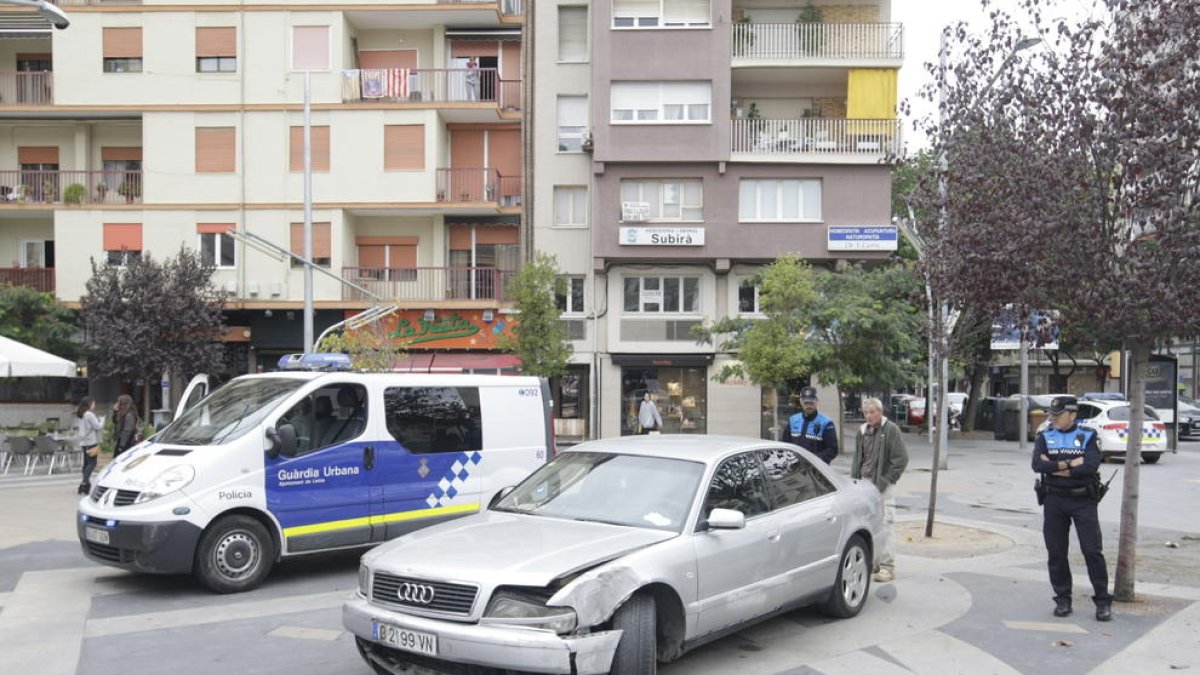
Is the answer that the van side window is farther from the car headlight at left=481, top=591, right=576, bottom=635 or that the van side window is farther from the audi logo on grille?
the car headlight at left=481, top=591, right=576, bottom=635

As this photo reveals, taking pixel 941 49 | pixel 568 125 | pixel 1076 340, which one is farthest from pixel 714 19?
pixel 1076 340

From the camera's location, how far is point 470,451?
10633mm

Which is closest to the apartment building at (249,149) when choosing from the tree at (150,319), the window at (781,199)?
the tree at (150,319)

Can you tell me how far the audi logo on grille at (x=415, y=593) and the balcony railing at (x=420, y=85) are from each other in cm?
2616

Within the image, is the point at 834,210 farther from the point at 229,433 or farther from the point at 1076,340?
the point at 229,433

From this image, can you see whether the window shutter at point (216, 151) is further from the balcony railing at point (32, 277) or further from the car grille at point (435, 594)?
the car grille at point (435, 594)

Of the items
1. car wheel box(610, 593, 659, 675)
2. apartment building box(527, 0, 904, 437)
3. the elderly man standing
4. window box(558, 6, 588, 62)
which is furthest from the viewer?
window box(558, 6, 588, 62)

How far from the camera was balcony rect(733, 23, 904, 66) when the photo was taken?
1182 inches

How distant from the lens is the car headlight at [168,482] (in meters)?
8.60

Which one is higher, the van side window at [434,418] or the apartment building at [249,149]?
the apartment building at [249,149]

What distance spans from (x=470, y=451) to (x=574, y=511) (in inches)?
164

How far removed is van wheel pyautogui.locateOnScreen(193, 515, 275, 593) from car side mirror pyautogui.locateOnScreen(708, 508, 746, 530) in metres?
4.78

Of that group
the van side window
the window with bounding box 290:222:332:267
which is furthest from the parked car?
the window with bounding box 290:222:332:267

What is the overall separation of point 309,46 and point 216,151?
4.22 metres
